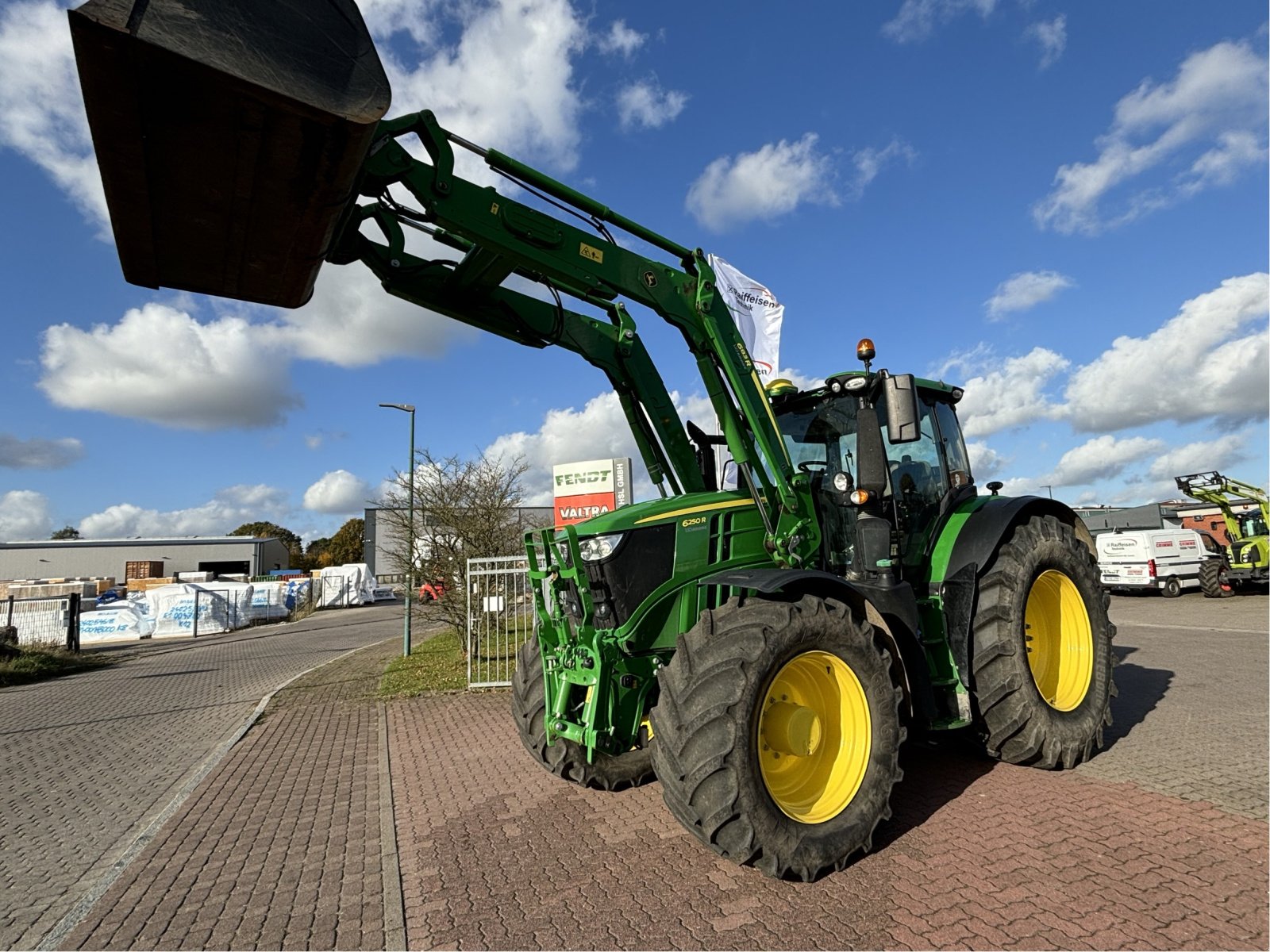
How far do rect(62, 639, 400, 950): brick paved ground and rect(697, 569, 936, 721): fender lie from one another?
97.7 inches

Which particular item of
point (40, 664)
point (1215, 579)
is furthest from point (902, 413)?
point (1215, 579)

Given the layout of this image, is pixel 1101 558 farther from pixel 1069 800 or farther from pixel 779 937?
pixel 779 937

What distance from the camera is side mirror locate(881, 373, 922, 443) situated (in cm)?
431

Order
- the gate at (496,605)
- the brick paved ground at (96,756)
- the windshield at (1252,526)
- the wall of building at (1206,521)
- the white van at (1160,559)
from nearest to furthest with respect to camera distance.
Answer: the brick paved ground at (96,756), the gate at (496,605), the windshield at (1252,526), the white van at (1160,559), the wall of building at (1206,521)

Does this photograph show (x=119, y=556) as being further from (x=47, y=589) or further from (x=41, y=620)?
(x=41, y=620)

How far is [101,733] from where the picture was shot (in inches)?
347

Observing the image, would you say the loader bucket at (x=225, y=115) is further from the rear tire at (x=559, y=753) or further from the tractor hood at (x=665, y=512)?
the rear tire at (x=559, y=753)

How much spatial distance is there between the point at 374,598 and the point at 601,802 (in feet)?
136

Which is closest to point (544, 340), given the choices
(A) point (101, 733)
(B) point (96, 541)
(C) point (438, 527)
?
(A) point (101, 733)

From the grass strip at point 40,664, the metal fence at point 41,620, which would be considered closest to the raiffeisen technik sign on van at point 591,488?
the grass strip at point 40,664

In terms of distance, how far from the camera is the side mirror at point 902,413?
14.1 ft

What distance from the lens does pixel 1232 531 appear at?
19516mm

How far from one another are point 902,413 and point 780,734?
202 centimetres

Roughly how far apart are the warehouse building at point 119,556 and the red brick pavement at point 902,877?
67.4 m
